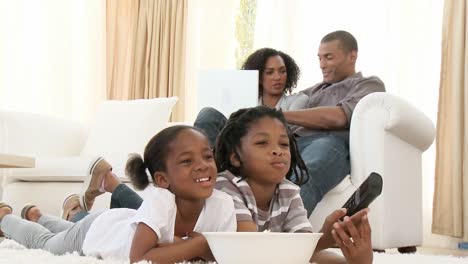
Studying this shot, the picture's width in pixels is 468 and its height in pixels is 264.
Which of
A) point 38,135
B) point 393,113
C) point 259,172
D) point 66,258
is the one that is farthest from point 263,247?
point 38,135

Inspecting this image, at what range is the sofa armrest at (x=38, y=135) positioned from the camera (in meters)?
3.39

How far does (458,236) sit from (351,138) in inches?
57.5

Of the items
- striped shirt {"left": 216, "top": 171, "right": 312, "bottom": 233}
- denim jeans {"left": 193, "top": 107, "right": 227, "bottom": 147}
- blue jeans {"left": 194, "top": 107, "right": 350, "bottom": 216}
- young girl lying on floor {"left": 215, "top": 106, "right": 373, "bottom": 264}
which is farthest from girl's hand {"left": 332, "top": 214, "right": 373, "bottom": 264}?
blue jeans {"left": 194, "top": 107, "right": 350, "bottom": 216}

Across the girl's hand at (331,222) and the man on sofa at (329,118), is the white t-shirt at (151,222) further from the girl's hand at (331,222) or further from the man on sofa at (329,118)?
the man on sofa at (329,118)

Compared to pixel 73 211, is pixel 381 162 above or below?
above

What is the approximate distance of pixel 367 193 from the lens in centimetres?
126

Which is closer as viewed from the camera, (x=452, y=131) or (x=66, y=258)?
(x=66, y=258)

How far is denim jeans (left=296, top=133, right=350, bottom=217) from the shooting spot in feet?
7.39

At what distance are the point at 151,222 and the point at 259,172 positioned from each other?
0.32 metres

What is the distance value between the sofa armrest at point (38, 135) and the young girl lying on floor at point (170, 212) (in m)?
1.81

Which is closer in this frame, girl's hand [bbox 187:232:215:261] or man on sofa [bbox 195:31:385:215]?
girl's hand [bbox 187:232:215:261]

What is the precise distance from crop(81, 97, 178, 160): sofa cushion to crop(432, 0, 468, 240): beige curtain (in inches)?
60.2

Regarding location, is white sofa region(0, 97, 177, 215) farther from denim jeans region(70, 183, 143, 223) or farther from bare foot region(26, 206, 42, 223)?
denim jeans region(70, 183, 143, 223)

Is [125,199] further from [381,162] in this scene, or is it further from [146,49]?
[146,49]
